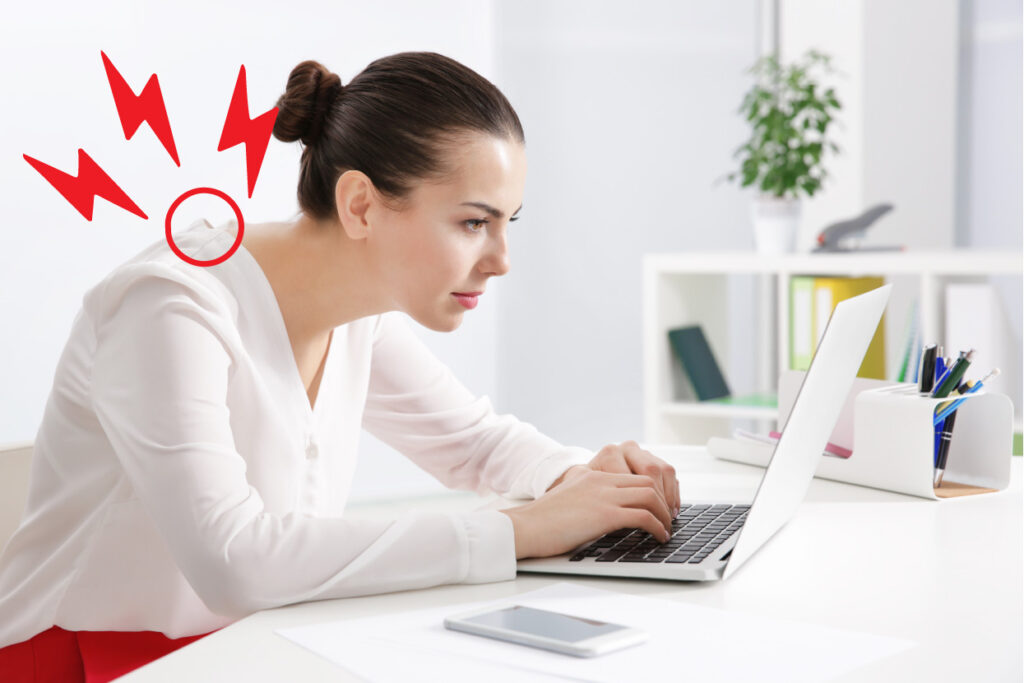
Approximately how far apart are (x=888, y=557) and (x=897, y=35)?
2.92 meters

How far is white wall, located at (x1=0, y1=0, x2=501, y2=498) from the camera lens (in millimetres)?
2734

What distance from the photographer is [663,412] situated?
10.5ft

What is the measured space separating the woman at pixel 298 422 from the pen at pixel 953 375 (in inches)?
16.0

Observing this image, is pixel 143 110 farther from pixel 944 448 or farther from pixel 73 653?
pixel 944 448

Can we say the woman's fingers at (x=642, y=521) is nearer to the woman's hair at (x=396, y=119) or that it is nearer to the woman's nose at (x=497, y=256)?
the woman's nose at (x=497, y=256)

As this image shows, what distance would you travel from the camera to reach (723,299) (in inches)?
136

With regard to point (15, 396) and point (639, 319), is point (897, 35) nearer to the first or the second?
point (639, 319)

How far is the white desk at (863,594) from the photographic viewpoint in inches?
29.9

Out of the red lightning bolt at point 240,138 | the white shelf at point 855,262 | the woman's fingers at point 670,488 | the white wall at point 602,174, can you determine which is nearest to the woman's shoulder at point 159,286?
the woman's fingers at point 670,488

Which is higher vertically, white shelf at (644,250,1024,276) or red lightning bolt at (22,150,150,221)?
red lightning bolt at (22,150,150,221)

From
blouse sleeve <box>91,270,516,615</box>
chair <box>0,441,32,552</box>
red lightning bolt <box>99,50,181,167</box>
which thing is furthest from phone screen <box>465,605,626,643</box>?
red lightning bolt <box>99,50,181,167</box>

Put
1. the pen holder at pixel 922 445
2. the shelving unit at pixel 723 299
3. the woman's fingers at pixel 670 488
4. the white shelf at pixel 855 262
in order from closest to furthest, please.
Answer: the woman's fingers at pixel 670 488, the pen holder at pixel 922 445, the white shelf at pixel 855 262, the shelving unit at pixel 723 299

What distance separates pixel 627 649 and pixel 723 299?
109 inches

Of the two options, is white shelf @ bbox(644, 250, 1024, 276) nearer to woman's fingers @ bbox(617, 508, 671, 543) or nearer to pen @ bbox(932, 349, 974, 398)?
pen @ bbox(932, 349, 974, 398)
